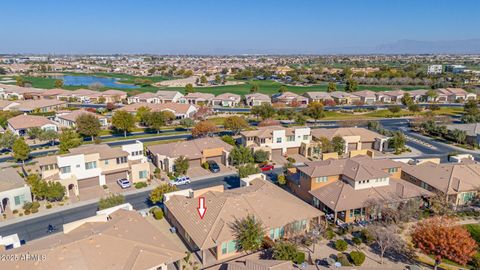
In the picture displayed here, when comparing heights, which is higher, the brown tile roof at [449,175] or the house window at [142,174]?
the brown tile roof at [449,175]

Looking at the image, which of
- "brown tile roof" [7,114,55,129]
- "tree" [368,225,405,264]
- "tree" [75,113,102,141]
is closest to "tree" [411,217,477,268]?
"tree" [368,225,405,264]

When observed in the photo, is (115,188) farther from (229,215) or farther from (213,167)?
(229,215)

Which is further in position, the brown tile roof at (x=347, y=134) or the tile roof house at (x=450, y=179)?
the brown tile roof at (x=347, y=134)

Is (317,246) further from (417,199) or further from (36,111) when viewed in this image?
(36,111)

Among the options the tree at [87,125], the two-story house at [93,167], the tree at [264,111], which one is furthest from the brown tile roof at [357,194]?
the tree at [87,125]

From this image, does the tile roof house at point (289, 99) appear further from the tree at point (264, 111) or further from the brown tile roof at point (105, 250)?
the brown tile roof at point (105, 250)

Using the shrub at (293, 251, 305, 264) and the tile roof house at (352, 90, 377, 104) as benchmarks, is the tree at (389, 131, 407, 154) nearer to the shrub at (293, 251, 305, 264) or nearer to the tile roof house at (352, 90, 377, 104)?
the shrub at (293, 251, 305, 264)
